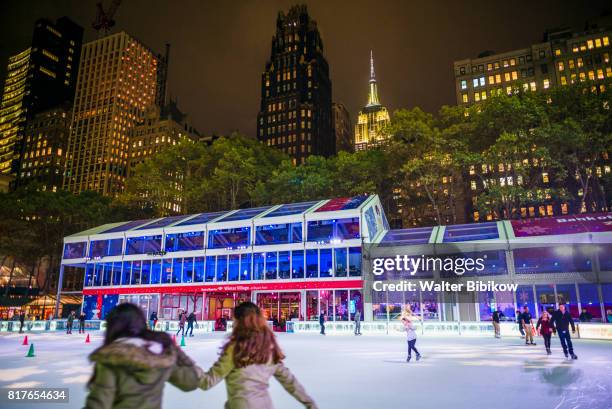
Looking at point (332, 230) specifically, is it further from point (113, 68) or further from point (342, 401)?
point (113, 68)

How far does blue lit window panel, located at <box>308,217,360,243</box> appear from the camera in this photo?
36000 mm

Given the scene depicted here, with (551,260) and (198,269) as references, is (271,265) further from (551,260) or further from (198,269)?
(551,260)

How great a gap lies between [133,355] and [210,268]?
3828 centimetres

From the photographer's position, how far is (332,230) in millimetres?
36938

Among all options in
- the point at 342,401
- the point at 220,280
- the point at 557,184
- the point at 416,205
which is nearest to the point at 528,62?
the point at 557,184

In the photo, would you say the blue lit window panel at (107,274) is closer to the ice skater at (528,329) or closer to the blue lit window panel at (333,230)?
the blue lit window panel at (333,230)

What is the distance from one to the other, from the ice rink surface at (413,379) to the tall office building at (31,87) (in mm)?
181167

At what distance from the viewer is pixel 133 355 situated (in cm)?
306

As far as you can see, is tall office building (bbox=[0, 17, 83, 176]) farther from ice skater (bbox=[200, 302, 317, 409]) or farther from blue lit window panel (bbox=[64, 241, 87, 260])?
ice skater (bbox=[200, 302, 317, 409])

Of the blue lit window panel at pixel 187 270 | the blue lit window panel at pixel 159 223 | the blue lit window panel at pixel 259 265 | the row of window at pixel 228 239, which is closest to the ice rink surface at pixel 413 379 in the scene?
the row of window at pixel 228 239

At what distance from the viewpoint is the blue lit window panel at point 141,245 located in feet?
147

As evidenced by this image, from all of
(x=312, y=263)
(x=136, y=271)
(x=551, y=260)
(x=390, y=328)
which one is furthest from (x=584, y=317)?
(x=136, y=271)

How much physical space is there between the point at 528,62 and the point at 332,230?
8396 centimetres

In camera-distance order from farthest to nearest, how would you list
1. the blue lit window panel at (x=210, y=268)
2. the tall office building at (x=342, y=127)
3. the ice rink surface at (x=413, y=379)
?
the tall office building at (x=342, y=127) < the blue lit window panel at (x=210, y=268) < the ice rink surface at (x=413, y=379)
